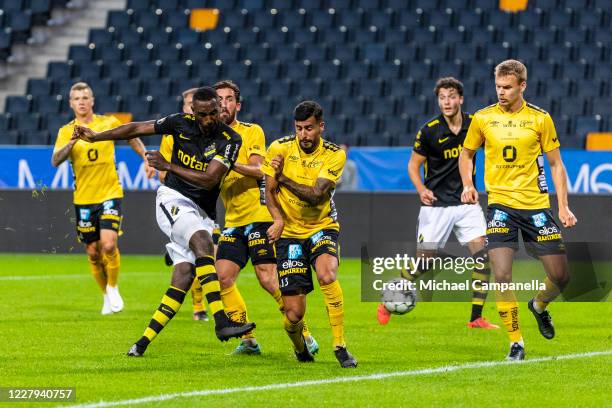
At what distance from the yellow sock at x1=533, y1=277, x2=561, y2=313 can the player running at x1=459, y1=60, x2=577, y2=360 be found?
→ 45 centimetres

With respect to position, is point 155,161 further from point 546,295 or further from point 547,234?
point 546,295

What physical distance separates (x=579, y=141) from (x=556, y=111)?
1.21 meters

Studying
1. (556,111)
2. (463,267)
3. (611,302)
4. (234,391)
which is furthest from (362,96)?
(234,391)

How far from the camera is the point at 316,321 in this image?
12461 millimetres

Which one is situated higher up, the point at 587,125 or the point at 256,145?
the point at 587,125

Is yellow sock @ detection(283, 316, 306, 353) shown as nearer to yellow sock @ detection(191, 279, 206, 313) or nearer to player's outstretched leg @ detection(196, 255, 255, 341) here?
player's outstretched leg @ detection(196, 255, 255, 341)

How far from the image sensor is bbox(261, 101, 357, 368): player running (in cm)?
888

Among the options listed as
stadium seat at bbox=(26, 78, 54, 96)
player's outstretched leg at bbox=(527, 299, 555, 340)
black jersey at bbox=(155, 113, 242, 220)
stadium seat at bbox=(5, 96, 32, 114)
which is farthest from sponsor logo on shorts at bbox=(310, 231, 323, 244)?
stadium seat at bbox=(26, 78, 54, 96)

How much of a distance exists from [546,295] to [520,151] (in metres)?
A: 1.34

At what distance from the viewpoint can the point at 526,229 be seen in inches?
374

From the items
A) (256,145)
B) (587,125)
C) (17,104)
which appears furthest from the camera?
(17,104)

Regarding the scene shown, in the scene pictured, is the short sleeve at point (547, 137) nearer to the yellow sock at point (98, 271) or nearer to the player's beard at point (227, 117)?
Answer: the player's beard at point (227, 117)

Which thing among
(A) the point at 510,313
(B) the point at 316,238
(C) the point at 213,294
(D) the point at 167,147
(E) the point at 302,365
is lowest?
(E) the point at 302,365

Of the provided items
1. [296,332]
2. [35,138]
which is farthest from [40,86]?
[296,332]
